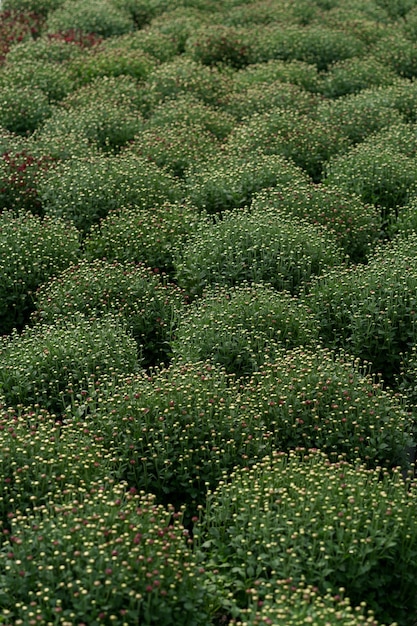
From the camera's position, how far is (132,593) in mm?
5957

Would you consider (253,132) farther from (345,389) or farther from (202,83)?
(345,389)

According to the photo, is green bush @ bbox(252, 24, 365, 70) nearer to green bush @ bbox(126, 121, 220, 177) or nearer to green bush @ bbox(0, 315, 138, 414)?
green bush @ bbox(126, 121, 220, 177)

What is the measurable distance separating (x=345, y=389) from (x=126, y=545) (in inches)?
110

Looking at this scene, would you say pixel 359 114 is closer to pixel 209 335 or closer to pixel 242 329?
pixel 242 329

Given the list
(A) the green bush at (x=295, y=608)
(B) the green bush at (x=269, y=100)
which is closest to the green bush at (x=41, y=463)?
(A) the green bush at (x=295, y=608)

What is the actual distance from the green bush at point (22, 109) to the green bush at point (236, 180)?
134 inches

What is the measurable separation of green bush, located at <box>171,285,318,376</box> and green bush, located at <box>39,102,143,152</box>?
5135 millimetres

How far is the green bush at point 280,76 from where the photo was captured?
16453 mm

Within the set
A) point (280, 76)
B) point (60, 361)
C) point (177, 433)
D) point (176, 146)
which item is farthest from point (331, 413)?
point (280, 76)

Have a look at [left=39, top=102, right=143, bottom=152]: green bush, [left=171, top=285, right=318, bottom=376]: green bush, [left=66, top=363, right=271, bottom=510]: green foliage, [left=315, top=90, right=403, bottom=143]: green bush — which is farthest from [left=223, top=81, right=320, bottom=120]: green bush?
[left=66, top=363, right=271, bottom=510]: green foliage

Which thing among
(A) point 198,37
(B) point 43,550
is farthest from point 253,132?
(B) point 43,550

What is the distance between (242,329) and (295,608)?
369 cm

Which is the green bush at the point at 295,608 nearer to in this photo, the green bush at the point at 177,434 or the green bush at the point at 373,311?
the green bush at the point at 177,434

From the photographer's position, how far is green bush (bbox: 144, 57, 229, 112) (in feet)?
52.3
